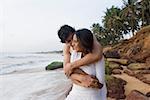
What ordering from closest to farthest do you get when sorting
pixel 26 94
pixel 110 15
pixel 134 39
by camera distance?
pixel 26 94 < pixel 134 39 < pixel 110 15

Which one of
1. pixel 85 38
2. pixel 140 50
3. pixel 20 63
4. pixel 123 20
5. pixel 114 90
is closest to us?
pixel 85 38

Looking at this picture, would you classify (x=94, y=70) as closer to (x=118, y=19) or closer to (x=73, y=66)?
(x=73, y=66)

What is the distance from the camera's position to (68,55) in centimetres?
295

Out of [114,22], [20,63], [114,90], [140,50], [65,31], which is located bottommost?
[20,63]

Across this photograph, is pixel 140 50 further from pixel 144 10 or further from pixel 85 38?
pixel 85 38

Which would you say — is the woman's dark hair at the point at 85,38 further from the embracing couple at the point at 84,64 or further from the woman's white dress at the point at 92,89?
the woman's white dress at the point at 92,89

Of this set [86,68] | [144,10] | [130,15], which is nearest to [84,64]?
[86,68]

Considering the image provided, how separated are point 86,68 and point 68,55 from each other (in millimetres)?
218

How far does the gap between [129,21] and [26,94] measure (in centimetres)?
3507

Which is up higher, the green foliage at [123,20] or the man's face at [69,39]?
the green foliage at [123,20]

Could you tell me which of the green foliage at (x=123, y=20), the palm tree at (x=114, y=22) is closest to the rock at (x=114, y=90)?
the green foliage at (x=123, y=20)

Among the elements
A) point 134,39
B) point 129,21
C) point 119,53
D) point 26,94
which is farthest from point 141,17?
point 26,94

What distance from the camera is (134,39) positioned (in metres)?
33.2

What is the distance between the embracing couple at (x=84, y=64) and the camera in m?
2.77
